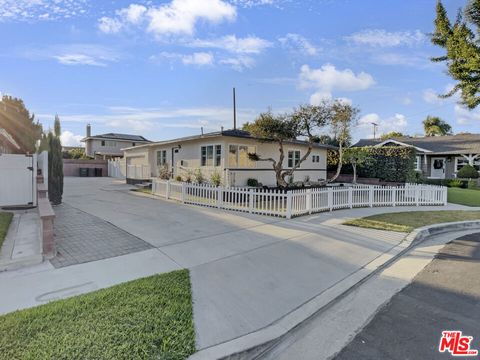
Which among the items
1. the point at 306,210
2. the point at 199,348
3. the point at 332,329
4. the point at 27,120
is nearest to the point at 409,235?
the point at 306,210

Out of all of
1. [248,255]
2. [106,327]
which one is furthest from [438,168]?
[106,327]

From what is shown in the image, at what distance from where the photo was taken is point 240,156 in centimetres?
1683

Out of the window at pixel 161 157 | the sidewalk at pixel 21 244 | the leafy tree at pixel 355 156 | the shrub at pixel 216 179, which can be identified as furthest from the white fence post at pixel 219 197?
the leafy tree at pixel 355 156

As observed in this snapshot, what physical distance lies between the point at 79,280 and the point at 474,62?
13396 mm

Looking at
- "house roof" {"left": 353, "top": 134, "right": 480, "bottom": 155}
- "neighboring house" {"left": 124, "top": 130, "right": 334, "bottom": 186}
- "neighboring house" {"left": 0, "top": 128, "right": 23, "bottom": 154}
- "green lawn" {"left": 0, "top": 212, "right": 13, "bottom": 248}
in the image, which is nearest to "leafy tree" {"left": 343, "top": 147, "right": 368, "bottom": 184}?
"neighboring house" {"left": 124, "top": 130, "right": 334, "bottom": 186}

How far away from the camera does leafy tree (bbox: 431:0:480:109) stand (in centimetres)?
1026

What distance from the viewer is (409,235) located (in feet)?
25.0

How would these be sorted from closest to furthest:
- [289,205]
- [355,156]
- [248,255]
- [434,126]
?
[248,255]
[289,205]
[355,156]
[434,126]

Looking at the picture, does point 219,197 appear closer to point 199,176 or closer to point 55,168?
point 199,176

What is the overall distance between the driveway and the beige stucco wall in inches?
251

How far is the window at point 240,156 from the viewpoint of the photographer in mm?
A: 16328

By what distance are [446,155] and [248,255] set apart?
29.0 metres

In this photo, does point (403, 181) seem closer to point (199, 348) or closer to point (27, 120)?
point (199, 348)

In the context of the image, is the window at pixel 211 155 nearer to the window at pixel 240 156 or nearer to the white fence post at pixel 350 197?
the window at pixel 240 156
